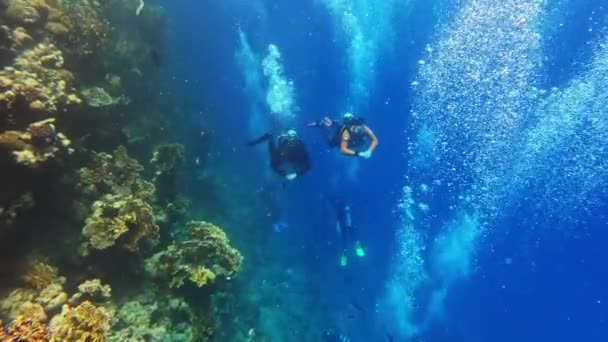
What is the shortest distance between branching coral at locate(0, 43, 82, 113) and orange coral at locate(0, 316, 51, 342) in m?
2.79

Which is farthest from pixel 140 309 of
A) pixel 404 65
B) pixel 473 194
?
pixel 404 65

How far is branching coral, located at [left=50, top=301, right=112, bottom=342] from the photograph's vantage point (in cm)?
544

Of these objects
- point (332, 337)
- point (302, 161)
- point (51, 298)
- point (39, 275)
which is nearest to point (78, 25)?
point (39, 275)

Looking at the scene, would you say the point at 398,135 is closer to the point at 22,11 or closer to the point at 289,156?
the point at 289,156

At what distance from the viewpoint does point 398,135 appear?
51.3 m

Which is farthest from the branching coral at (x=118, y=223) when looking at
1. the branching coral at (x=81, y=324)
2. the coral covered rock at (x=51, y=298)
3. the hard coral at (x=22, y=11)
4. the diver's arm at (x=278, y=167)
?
the diver's arm at (x=278, y=167)

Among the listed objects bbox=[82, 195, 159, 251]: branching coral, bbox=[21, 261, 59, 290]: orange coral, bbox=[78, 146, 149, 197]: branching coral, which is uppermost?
bbox=[78, 146, 149, 197]: branching coral

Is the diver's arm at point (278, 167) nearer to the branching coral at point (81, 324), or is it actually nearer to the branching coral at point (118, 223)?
the branching coral at point (118, 223)

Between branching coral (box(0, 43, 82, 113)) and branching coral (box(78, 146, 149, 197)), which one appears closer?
branching coral (box(0, 43, 82, 113))

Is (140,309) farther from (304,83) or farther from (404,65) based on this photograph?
(404,65)

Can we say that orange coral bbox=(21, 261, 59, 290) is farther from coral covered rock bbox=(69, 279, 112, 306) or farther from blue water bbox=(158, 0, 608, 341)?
blue water bbox=(158, 0, 608, 341)

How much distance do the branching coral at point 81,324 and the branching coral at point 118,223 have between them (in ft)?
4.03

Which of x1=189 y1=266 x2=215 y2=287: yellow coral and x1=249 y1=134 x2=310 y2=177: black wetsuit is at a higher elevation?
x1=249 y1=134 x2=310 y2=177: black wetsuit

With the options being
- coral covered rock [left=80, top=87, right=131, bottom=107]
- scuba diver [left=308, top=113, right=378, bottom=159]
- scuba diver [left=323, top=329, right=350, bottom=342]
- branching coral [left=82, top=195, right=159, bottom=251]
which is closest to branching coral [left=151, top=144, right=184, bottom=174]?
coral covered rock [left=80, top=87, right=131, bottom=107]
